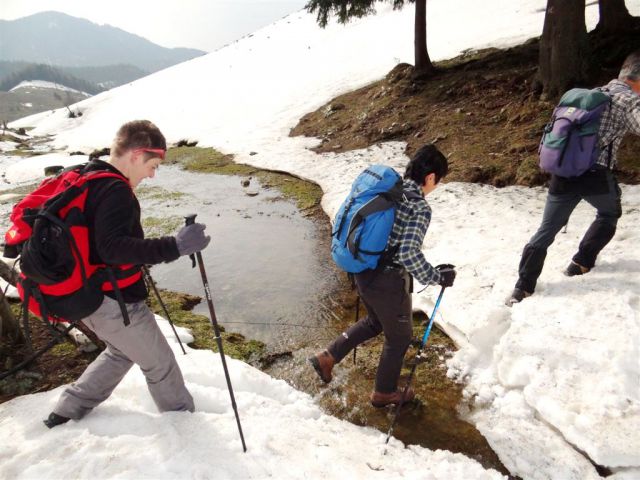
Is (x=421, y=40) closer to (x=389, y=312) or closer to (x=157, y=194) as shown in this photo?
(x=157, y=194)

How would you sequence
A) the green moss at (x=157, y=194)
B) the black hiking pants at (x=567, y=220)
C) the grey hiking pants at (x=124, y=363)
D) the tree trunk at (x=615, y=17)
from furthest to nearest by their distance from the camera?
the green moss at (x=157, y=194)
the tree trunk at (x=615, y=17)
the black hiking pants at (x=567, y=220)
the grey hiking pants at (x=124, y=363)

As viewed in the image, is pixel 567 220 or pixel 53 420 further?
pixel 567 220

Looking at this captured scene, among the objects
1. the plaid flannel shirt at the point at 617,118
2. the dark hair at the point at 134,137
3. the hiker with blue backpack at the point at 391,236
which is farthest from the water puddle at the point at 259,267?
the plaid flannel shirt at the point at 617,118

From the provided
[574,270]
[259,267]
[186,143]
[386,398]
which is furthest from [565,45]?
[186,143]

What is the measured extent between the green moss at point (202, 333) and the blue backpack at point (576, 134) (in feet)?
15.4

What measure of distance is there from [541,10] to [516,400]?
1032 inches

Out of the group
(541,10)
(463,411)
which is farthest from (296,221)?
(541,10)

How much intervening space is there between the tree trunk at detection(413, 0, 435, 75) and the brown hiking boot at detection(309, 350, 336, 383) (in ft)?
50.9

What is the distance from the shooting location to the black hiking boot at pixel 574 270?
552 centimetres

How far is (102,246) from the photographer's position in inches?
112

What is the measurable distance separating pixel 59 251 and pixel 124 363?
139 centimetres

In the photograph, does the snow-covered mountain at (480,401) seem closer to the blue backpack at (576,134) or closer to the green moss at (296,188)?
the blue backpack at (576,134)

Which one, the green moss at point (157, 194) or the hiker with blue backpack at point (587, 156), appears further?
the green moss at point (157, 194)

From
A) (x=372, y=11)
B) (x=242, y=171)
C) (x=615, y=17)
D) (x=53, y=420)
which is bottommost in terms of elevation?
(x=242, y=171)
